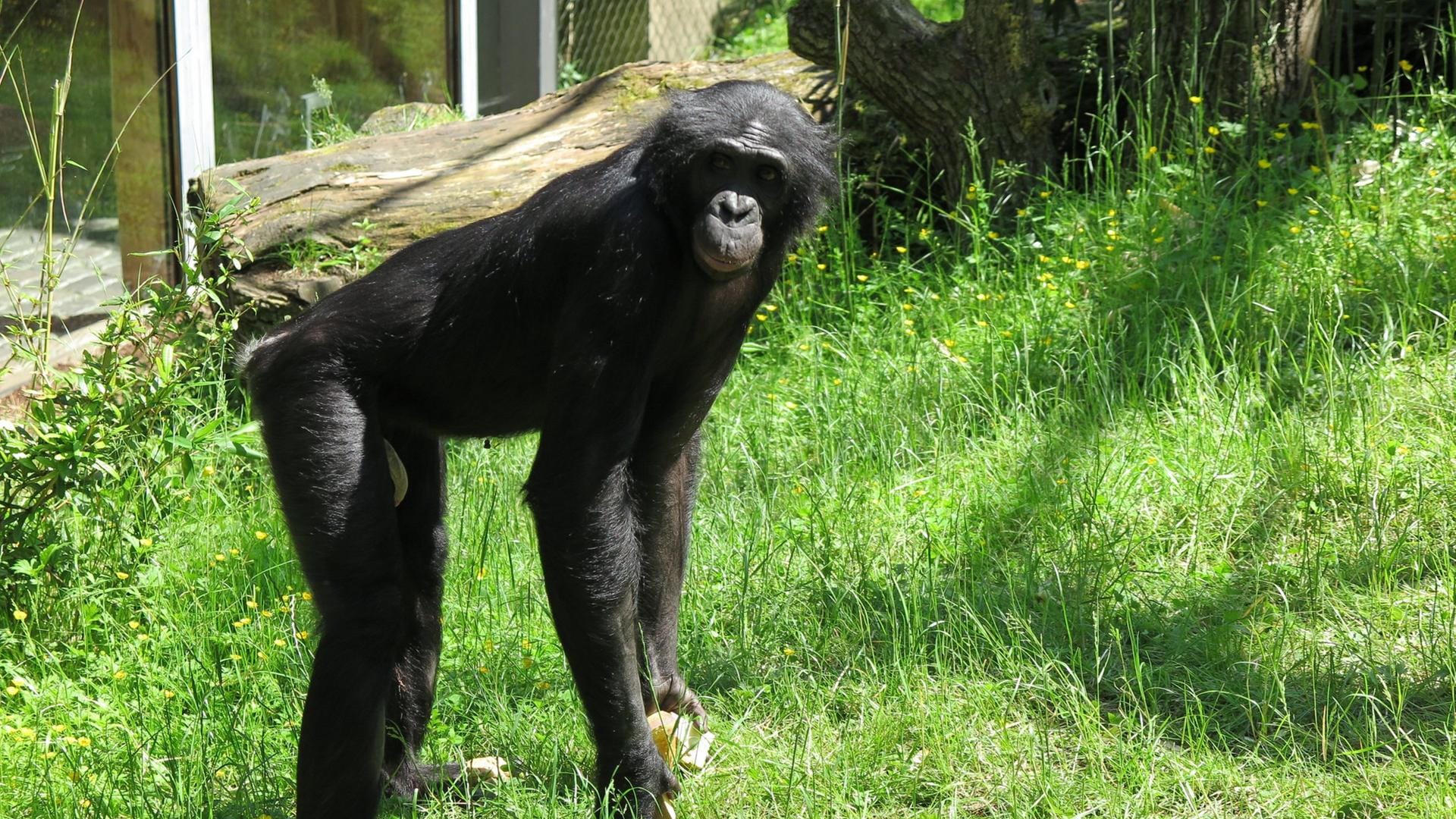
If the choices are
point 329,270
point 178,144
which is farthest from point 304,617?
point 178,144

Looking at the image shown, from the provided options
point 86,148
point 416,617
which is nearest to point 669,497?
point 416,617

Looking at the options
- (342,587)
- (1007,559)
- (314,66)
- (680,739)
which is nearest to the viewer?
(342,587)

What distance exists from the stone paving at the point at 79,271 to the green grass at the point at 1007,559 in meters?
Answer: 1.21

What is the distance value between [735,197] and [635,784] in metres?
1.46

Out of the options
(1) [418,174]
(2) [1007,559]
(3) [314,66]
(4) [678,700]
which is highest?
(3) [314,66]

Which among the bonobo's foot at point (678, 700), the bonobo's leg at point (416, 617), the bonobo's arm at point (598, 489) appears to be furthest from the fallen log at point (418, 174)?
the bonobo's foot at point (678, 700)

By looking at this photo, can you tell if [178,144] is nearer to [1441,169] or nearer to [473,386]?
[473,386]

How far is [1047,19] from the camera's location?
723cm

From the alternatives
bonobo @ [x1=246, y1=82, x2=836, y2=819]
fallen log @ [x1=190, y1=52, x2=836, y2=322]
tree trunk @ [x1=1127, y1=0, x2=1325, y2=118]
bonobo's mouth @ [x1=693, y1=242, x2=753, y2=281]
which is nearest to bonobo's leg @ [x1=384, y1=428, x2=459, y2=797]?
Result: bonobo @ [x1=246, y1=82, x2=836, y2=819]

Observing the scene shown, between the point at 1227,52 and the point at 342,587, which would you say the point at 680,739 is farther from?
the point at 1227,52

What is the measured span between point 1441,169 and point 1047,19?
7.42ft

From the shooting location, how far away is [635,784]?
328 cm

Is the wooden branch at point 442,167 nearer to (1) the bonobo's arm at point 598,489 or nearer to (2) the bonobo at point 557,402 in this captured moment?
(2) the bonobo at point 557,402

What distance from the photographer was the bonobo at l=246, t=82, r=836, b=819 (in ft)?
10.4
